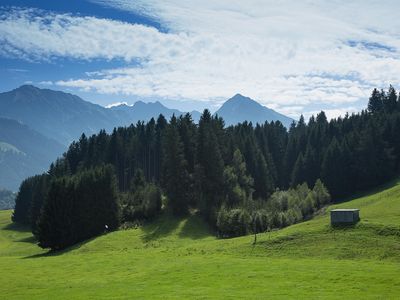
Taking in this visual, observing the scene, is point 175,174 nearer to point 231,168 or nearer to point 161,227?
point 231,168

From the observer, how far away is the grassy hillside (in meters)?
36.4

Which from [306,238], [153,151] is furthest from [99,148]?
[306,238]

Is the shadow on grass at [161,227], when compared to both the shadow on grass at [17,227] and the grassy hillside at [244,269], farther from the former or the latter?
the shadow on grass at [17,227]

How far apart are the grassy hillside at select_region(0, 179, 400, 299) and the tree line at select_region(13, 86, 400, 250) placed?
19.9 m

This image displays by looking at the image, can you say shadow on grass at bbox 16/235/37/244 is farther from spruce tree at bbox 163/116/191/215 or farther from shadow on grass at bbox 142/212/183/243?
Answer: spruce tree at bbox 163/116/191/215

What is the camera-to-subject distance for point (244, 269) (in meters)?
44.4

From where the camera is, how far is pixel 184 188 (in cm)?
9244

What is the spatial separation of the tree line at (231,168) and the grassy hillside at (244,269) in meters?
19.9

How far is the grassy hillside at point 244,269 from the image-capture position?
3638 cm

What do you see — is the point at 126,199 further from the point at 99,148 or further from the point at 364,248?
the point at 364,248

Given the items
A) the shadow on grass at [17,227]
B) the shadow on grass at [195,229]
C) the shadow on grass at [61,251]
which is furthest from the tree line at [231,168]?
the shadow on grass at [61,251]

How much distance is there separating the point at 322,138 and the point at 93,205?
77.0 metres

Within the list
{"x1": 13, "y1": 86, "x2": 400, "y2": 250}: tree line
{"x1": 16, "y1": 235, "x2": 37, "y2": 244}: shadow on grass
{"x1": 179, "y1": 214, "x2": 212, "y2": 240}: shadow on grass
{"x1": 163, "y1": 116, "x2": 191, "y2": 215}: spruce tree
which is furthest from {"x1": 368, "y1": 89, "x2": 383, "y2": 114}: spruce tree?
{"x1": 16, "y1": 235, "x2": 37, "y2": 244}: shadow on grass

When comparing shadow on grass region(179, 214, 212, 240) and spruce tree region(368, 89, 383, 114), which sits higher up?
spruce tree region(368, 89, 383, 114)
